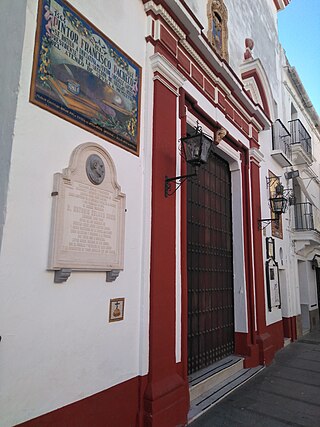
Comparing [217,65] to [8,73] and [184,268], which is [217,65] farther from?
[8,73]

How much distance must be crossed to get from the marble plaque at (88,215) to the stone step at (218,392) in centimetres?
230

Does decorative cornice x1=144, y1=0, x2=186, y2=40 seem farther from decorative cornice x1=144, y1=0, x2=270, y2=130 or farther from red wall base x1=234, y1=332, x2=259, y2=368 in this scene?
red wall base x1=234, y1=332, x2=259, y2=368

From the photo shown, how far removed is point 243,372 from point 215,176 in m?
3.62

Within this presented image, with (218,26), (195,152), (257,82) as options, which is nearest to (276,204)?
(257,82)

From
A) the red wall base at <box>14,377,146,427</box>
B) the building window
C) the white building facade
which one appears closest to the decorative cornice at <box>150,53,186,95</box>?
the white building facade

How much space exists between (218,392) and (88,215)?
3536mm

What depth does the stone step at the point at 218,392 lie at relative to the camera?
4098mm

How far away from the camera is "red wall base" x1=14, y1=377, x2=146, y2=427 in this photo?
2518 mm

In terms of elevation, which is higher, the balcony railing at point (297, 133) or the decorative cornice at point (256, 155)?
the balcony railing at point (297, 133)

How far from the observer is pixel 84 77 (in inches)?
123

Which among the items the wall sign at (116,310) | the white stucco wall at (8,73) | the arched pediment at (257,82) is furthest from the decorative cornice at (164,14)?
the wall sign at (116,310)

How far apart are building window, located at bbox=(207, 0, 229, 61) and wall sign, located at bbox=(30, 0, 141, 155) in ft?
10.0

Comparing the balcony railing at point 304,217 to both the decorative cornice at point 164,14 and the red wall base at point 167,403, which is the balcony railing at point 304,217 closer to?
the decorative cornice at point 164,14

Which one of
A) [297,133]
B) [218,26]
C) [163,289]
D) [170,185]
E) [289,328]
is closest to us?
[163,289]
